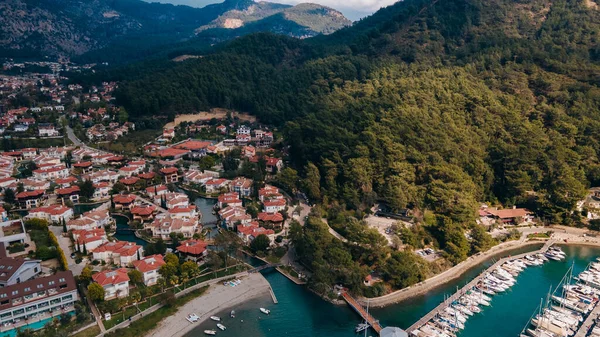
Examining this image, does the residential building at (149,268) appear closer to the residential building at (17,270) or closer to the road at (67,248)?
the road at (67,248)

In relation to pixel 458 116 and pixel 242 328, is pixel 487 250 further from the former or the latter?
pixel 242 328

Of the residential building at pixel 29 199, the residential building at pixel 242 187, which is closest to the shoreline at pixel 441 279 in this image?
the residential building at pixel 242 187

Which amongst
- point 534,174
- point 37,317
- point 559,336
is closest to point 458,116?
point 534,174

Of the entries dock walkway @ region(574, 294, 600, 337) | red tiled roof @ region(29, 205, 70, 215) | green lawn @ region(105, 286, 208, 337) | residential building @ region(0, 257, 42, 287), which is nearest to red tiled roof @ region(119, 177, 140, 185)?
red tiled roof @ region(29, 205, 70, 215)

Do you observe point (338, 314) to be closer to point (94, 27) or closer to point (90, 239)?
point (90, 239)

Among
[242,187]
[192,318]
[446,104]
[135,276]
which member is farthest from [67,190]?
[446,104]
